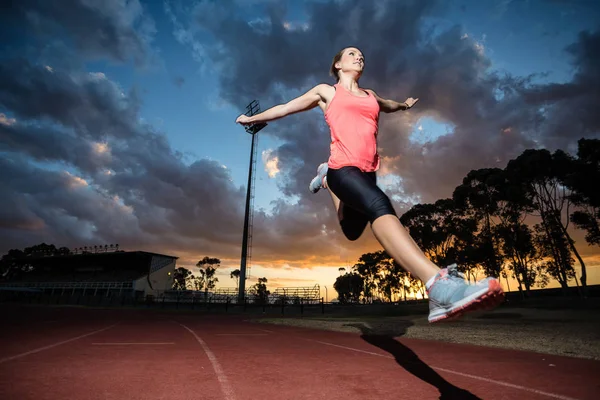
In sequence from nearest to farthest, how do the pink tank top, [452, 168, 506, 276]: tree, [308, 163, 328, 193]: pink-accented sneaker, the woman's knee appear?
the woman's knee, the pink tank top, [308, 163, 328, 193]: pink-accented sneaker, [452, 168, 506, 276]: tree

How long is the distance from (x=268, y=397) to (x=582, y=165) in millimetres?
31214

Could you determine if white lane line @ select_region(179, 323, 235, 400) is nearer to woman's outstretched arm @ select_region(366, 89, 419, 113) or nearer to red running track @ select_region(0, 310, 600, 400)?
red running track @ select_region(0, 310, 600, 400)

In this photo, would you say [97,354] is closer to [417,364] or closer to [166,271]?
[417,364]

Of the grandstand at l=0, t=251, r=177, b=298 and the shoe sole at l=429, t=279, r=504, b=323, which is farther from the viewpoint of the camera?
the grandstand at l=0, t=251, r=177, b=298

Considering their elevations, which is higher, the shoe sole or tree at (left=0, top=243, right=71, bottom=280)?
tree at (left=0, top=243, right=71, bottom=280)

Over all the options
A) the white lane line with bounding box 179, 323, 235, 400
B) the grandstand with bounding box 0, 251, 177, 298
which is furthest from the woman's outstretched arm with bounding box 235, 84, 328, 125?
the grandstand with bounding box 0, 251, 177, 298

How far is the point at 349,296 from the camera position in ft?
315

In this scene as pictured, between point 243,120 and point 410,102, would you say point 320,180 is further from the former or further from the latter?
point 410,102

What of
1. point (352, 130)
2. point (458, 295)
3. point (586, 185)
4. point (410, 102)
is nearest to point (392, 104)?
point (410, 102)

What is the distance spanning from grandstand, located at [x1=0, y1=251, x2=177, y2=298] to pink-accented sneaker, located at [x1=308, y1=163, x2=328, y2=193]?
5886 cm

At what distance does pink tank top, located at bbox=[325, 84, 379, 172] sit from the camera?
2121 mm

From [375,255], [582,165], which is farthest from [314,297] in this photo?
[375,255]

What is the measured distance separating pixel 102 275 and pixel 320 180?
7244cm

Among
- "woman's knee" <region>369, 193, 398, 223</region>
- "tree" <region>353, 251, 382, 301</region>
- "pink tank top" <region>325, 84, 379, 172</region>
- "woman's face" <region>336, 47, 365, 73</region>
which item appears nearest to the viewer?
"woman's knee" <region>369, 193, 398, 223</region>
